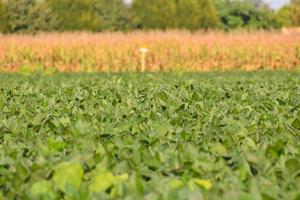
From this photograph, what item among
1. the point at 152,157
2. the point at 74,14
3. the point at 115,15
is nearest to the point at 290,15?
the point at 115,15

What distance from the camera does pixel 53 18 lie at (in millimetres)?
45531

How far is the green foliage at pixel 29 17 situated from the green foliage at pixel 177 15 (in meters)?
8.43

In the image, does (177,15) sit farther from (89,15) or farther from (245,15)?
(245,15)

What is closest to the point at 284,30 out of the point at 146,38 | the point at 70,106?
the point at 146,38

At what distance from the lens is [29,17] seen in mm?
45625

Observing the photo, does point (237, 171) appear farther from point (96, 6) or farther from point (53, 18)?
point (96, 6)

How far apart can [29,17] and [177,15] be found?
12.5 m

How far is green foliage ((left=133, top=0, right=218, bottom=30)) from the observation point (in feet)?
158

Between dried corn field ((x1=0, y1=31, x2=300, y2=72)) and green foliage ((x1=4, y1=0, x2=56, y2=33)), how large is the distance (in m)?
18.0

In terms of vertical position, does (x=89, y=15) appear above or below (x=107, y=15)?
above

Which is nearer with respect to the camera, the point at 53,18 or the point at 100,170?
the point at 100,170

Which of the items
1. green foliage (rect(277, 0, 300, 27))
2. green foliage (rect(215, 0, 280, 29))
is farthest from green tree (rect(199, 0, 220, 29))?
green foliage (rect(277, 0, 300, 27))

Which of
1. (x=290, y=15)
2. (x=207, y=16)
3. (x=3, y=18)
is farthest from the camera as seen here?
(x=290, y=15)

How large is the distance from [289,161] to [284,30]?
28.4 m
